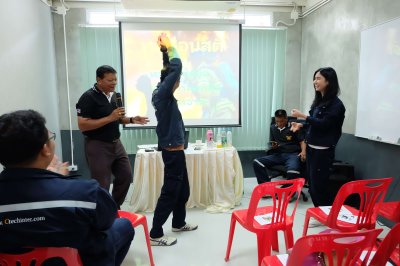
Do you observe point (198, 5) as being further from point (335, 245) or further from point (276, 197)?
point (335, 245)

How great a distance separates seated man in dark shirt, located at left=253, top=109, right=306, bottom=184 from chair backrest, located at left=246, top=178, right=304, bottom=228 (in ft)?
5.05

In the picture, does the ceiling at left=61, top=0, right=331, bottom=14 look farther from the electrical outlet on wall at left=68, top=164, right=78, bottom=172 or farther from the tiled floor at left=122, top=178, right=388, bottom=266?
the tiled floor at left=122, top=178, right=388, bottom=266

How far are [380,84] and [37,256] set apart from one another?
2.98m

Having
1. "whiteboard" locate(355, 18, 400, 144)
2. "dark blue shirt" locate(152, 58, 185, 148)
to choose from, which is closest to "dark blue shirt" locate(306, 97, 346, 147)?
"whiteboard" locate(355, 18, 400, 144)

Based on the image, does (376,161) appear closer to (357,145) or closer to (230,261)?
(357,145)

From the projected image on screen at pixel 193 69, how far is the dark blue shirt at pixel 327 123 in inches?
64.7

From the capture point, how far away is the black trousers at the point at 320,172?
2527 millimetres

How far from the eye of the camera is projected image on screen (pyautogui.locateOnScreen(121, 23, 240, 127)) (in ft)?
12.6

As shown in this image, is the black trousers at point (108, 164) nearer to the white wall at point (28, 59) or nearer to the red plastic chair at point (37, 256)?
the white wall at point (28, 59)

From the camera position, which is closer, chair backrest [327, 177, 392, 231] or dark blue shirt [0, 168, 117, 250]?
dark blue shirt [0, 168, 117, 250]

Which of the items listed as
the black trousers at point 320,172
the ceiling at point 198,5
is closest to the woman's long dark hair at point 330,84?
the black trousers at point 320,172

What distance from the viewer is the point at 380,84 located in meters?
2.72

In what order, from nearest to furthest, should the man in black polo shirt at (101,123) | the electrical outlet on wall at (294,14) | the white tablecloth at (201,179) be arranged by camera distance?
the man in black polo shirt at (101,123) < the white tablecloth at (201,179) < the electrical outlet on wall at (294,14)

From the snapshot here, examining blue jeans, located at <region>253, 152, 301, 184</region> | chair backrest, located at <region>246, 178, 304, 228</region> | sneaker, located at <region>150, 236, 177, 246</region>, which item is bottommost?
sneaker, located at <region>150, 236, 177, 246</region>
